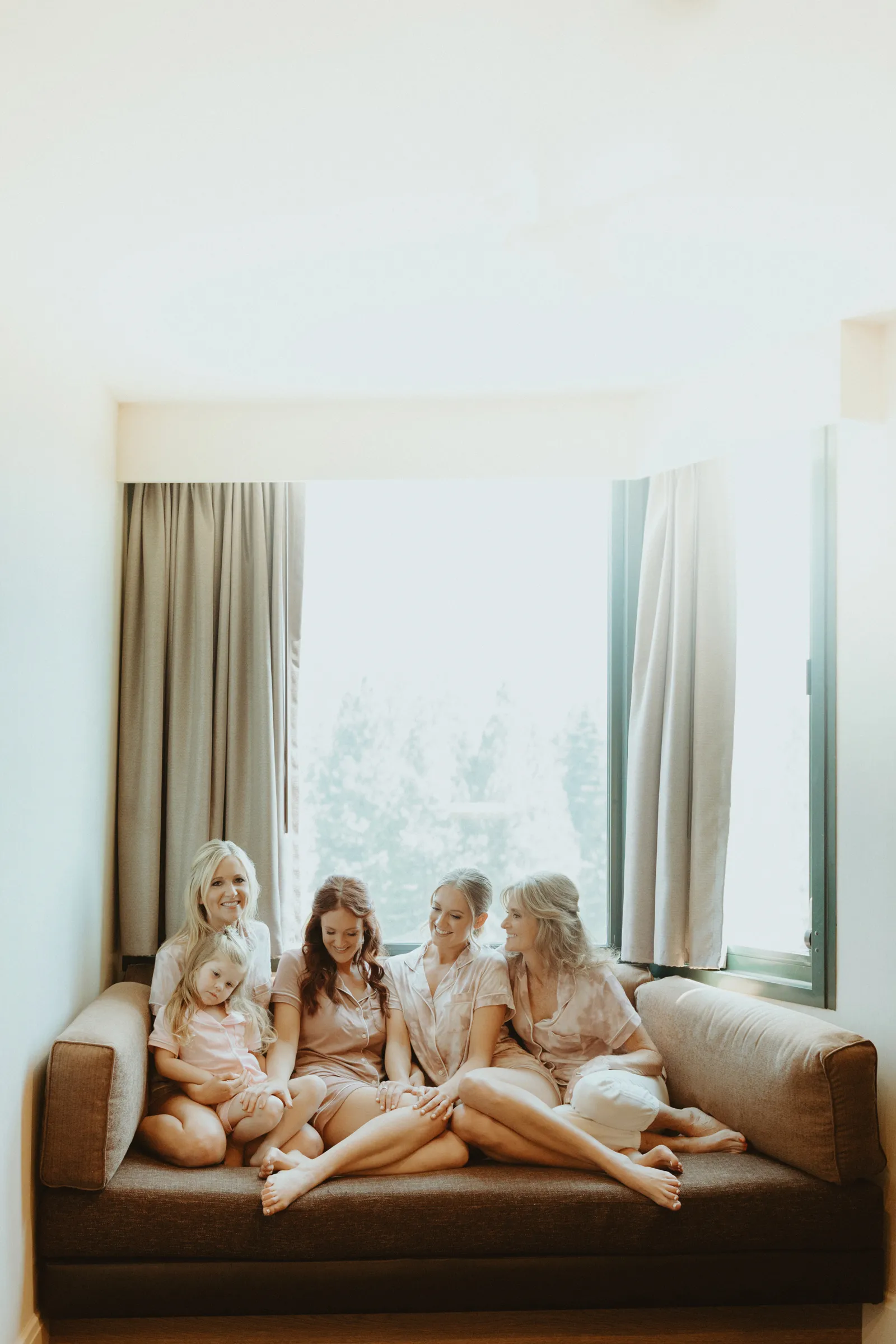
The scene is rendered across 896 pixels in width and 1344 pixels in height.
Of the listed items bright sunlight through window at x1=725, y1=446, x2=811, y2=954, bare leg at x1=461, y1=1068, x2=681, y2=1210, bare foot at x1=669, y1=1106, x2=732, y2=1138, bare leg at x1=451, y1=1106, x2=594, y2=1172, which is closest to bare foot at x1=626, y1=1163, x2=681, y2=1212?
bare leg at x1=461, y1=1068, x2=681, y2=1210

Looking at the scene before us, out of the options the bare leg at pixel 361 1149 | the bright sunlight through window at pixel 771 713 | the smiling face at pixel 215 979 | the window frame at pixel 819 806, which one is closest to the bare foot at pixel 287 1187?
the bare leg at pixel 361 1149

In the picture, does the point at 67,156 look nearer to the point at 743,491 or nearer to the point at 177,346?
the point at 177,346

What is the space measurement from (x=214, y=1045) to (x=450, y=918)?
76cm

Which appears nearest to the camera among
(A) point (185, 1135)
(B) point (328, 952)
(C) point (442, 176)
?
(C) point (442, 176)

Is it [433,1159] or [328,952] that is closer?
[433,1159]

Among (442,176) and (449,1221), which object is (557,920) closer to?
(449,1221)

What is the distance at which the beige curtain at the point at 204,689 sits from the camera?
351cm

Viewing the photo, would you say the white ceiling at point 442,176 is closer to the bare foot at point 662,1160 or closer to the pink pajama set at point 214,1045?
the pink pajama set at point 214,1045

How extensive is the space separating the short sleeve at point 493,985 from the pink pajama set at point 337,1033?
0.33 meters

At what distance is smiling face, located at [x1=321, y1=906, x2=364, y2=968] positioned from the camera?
3137 mm

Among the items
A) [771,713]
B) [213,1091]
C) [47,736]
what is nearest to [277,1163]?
[213,1091]

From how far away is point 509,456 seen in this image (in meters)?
3.58

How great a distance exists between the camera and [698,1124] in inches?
113

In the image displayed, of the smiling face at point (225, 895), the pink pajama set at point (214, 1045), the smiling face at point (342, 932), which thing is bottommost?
the pink pajama set at point (214, 1045)
